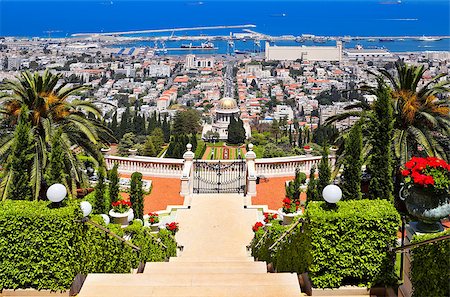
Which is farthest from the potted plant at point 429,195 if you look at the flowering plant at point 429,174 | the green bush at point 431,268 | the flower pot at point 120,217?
the flower pot at point 120,217

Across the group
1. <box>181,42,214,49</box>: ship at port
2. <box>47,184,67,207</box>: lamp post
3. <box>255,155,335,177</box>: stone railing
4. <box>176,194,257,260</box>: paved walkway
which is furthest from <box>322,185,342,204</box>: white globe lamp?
<box>181,42,214,49</box>: ship at port

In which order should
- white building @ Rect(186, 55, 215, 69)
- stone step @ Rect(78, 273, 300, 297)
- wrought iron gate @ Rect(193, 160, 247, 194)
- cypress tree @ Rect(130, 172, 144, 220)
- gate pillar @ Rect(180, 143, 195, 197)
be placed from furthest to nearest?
white building @ Rect(186, 55, 215, 69)
wrought iron gate @ Rect(193, 160, 247, 194)
gate pillar @ Rect(180, 143, 195, 197)
cypress tree @ Rect(130, 172, 144, 220)
stone step @ Rect(78, 273, 300, 297)

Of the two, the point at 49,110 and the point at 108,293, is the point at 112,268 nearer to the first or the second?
the point at 108,293

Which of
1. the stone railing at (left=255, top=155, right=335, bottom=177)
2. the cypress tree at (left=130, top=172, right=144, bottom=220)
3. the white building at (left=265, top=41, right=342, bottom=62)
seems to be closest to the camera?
the cypress tree at (left=130, top=172, right=144, bottom=220)

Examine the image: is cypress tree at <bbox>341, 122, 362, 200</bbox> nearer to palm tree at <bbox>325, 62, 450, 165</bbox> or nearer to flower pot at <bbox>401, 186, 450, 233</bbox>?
palm tree at <bbox>325, 62, 450, 165</bbox>

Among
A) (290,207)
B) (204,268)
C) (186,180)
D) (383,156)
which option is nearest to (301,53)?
(186,180)

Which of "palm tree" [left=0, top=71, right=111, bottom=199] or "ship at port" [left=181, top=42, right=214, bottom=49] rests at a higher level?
"ship at port" [left=181, top=42, right=214, bottom=49]

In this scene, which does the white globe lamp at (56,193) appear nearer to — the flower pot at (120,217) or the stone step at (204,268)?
the stone step at (204,268)
